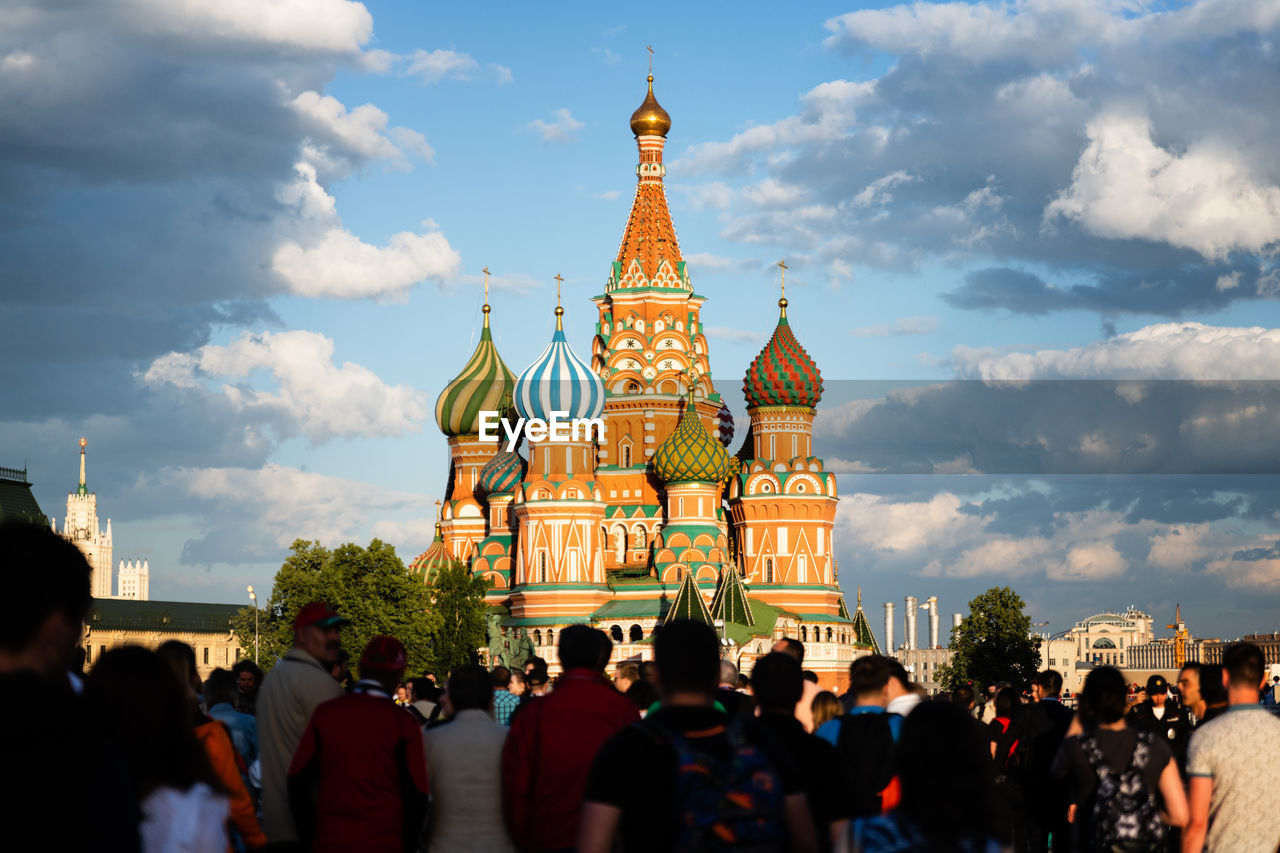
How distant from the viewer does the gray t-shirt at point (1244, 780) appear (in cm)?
773

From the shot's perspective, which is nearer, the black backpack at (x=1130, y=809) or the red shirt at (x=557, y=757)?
the red shirt at (x=557, y=757)

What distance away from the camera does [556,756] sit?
7.42 m

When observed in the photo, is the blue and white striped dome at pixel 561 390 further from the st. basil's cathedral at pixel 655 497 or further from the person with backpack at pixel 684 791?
the person with backpack at pixel 684 791

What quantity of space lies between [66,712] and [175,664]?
3233mm

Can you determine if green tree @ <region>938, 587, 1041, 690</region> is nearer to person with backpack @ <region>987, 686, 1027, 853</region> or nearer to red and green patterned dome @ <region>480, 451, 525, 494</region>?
red and green patterned dome @ <region>480, 451, 525, 494</region>

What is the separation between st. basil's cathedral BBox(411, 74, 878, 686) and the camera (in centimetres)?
5866

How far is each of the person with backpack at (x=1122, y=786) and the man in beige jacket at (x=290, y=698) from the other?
12.7 ft

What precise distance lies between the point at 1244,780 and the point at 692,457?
51824 millimetres

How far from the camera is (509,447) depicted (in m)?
66.5

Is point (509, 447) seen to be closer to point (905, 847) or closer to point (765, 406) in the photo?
point (765, 406)

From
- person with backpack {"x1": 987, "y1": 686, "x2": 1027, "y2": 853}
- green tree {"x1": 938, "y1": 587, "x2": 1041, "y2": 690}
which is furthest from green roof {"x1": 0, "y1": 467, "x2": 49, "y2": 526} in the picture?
person with backpack {"x1": 987, "y1": 686, "x2": 1027, "y2": 853}

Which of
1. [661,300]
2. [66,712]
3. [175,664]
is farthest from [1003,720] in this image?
[661,300]

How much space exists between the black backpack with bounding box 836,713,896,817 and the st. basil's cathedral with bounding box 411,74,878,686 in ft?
150

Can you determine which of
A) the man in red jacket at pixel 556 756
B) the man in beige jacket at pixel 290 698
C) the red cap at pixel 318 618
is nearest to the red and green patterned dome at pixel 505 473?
the red cap at pixel 318 618
